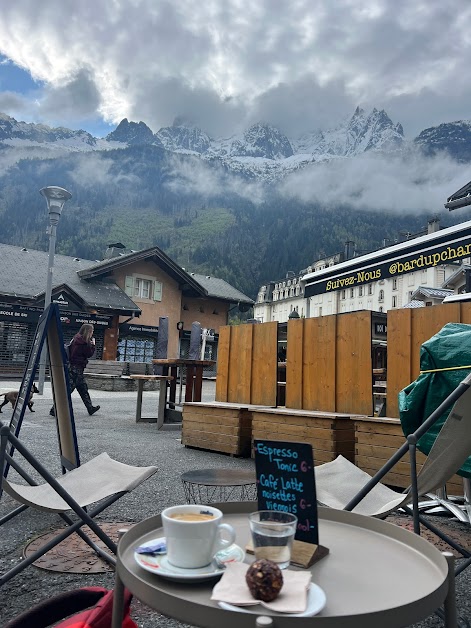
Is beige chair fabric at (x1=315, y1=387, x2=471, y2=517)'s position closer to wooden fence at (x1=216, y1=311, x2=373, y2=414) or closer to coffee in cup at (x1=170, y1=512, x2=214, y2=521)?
coffee in cup at (x1=170, y1=512, x2=214, y2=521)

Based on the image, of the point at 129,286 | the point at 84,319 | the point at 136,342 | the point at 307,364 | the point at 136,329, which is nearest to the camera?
the point at 307,364

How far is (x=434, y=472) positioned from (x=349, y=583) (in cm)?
128

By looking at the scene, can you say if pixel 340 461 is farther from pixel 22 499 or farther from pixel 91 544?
pixel 22 499

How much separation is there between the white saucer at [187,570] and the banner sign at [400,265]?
16.5 feet

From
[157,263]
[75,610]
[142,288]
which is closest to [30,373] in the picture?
[75,610]

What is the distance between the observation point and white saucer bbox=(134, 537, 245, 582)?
121 centimetres

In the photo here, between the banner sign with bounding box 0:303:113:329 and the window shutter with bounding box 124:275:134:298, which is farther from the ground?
the window shutter with bounding box 124:275:134:298

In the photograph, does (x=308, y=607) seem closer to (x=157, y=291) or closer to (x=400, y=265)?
(x=400, y=265)

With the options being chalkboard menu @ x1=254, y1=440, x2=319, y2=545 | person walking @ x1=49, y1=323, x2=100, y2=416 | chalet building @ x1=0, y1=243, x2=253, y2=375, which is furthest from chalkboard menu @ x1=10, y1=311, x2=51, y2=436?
chalet building @ x1=0, y1=243, x2=253, y2=375

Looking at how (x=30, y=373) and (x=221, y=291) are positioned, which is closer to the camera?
(x=30, y=373)

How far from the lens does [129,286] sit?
3122 cm

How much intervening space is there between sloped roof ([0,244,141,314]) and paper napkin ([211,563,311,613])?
26560 mm

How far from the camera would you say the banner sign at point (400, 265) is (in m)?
5.70

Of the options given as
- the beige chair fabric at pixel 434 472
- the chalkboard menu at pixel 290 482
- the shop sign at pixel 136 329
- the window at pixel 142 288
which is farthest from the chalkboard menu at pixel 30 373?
the window at pixel 142 288
